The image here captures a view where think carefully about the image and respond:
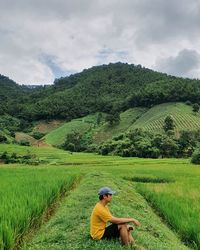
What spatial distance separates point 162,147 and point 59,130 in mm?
48927

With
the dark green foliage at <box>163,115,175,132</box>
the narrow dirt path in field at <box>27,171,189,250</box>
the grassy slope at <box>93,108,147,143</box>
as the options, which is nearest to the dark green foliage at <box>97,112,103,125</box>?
the grassy slope at <box>93,108,147,143</box>

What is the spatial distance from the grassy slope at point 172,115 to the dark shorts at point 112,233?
282ft

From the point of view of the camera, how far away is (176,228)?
11.8 meters

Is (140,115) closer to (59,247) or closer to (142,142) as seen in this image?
(142,142)

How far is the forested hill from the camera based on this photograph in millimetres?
111125

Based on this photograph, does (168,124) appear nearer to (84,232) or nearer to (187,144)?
(187,144)

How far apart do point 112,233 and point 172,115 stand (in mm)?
92369

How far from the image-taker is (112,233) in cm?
923

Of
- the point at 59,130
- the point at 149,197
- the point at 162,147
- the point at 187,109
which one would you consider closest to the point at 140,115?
the point at 187,109

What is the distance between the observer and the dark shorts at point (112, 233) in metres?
9.21

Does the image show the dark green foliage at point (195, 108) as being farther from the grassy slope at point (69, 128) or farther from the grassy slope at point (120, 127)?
the grassy slope at point (69, 128)

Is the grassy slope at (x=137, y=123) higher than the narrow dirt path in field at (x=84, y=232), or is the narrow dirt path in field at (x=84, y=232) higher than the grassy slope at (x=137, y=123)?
the grassy slope at (x=137, y=123)

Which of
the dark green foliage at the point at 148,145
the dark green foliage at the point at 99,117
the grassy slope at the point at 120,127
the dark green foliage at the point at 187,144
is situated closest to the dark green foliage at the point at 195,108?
the grassy slope at the point at 120,127

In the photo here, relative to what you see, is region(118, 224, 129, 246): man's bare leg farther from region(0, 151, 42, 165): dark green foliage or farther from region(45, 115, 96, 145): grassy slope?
region(45, 115, 96, 145): grassy slope
